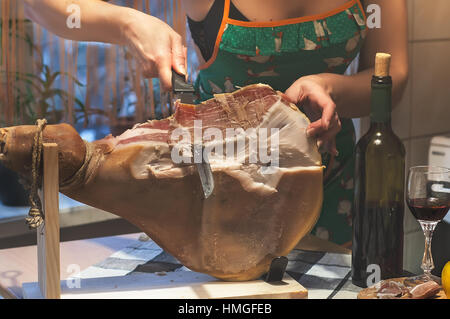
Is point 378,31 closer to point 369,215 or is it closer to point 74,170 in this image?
point 369,215

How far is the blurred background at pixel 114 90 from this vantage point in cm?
152

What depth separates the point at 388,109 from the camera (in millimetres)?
857

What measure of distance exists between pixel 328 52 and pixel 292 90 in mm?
160

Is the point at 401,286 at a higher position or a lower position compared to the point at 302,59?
lower

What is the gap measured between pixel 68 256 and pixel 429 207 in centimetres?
57

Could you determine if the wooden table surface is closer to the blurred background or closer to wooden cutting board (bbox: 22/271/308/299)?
wooden cutting board (bbox: 22/271/308/299)

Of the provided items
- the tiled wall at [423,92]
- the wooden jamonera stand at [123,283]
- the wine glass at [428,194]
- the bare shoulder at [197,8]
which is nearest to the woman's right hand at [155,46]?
the bare shoulder at [197,8]

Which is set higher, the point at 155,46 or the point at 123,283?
the point at 155,46

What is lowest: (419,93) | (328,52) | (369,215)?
(369,215)

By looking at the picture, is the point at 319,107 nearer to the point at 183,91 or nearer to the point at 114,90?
the point at 183,91

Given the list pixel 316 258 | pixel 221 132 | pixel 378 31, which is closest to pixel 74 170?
pixel 221 132

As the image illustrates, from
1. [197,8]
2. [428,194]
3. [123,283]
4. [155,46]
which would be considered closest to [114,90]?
[197,8]

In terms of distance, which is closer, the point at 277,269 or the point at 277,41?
the point at 277,269

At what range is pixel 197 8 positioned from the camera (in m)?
1.08
